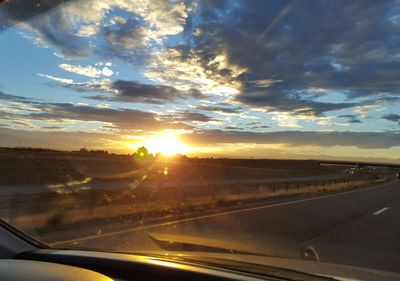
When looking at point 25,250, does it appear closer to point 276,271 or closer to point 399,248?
point 276,271

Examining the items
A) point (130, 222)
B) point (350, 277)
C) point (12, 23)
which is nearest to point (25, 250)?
point (350, 277)

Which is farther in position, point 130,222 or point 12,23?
point 130,222

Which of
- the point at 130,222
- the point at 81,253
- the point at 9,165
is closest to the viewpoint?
Answer: the point at 81,253

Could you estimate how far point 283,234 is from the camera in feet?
45.7

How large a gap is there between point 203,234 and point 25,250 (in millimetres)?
9143

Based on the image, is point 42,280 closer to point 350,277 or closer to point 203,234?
point 350,277

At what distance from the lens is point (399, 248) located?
11922 millimetres

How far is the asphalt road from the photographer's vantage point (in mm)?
10758

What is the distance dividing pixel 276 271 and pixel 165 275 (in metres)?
0.81

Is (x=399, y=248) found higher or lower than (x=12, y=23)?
lower

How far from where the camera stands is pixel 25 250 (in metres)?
4.11

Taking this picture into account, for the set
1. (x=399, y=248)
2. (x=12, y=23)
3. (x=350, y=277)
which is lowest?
(x=399, y=248)

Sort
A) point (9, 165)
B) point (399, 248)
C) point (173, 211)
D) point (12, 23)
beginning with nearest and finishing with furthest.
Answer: point (12, 23) < point (399, 248) < point (173, 211) < point (9, 165)

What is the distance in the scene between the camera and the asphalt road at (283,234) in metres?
10.8
